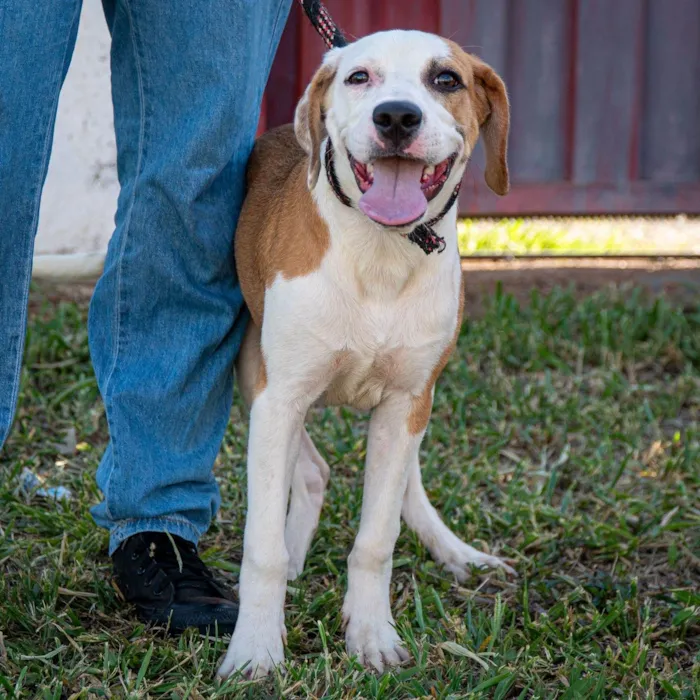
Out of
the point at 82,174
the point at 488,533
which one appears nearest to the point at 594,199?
the point at 82,174

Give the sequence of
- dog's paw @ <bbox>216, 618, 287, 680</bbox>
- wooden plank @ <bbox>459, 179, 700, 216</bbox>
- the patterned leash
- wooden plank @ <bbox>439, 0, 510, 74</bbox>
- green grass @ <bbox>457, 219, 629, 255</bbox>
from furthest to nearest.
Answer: green grass @ <bbox>457, 219, 629, 255</bbox> → wooden plank @ <bbox>459, 179, 700, 216</bbox> → wooden plank @ <bbox>439, 0, 510, 74</bbox> → the patterned leash → dog's paw @ <bbox>216, 618, 287, 680</bbox>

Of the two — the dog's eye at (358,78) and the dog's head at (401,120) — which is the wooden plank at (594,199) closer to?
the dog's head at (401,120)

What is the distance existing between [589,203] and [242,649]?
4.00 metres

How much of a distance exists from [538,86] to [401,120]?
3.69 m

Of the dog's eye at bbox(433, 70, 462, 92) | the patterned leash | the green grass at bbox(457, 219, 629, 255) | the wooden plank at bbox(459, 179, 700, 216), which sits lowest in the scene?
the green grass at bbox(457, 219, 629, 255)

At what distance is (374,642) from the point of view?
8.39 ft

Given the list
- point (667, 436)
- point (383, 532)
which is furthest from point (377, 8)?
point (383, 532)

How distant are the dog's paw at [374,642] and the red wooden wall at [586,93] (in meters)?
3.48

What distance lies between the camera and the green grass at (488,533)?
2.43m

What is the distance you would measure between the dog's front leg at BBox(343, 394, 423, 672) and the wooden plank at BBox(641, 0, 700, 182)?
370cm

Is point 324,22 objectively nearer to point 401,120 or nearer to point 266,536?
point 401,120

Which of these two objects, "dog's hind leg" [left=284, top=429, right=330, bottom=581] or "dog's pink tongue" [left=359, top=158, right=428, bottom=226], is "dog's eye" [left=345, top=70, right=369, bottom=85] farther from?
"dog's hind leg" [left=284, top=429, right=330, bottom=581]

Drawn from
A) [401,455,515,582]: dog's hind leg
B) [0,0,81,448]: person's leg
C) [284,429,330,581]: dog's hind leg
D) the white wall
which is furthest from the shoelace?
the white wall

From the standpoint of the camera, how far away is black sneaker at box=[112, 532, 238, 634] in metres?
2.62
